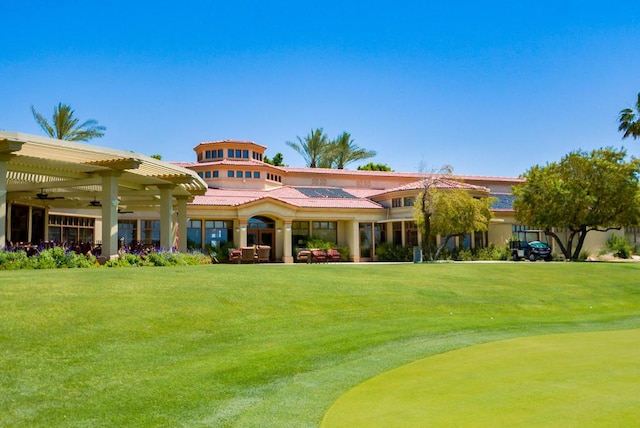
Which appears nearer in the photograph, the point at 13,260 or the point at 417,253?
the point at 13,260

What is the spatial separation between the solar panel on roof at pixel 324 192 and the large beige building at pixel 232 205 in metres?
0.08

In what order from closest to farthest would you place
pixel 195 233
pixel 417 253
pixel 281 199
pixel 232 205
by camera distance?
pixel 417 253 < pixel 232 205 < pixel 195 233 < pixel 281 199

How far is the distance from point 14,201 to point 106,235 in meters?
11.0

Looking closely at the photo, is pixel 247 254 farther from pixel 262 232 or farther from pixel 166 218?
pixel 262 232

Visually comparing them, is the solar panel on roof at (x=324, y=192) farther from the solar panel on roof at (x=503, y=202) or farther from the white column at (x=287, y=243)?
the solar panel on roof at (x=503, y=202)

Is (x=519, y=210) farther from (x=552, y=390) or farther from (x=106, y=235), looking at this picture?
(x=552, y=390)

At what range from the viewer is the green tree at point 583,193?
36.2 m

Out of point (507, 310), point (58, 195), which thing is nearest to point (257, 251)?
point (58, 195)

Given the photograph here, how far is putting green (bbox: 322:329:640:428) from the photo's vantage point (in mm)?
5309

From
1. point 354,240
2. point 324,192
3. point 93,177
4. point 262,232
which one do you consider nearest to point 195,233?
point 262,232

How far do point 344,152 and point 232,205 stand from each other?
83.3ft

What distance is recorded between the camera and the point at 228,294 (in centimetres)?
1353

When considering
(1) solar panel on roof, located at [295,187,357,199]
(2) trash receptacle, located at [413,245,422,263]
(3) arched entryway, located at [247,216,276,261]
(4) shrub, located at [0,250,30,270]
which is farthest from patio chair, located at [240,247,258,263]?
(4) shrub, located at [0,250,30,270]

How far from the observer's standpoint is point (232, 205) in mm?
36969
